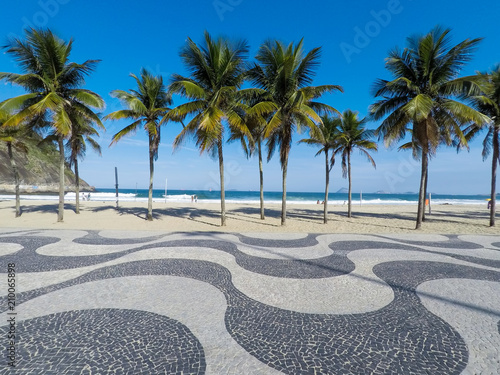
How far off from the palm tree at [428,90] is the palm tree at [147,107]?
1253 cm

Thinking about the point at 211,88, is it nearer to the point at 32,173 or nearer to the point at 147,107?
the point at 147,107

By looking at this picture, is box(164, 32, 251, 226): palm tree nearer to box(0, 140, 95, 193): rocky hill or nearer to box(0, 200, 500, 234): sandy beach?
box(0, 200, 500, 234): sandy beach

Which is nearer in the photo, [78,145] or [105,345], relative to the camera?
[105,345]

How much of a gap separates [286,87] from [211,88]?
13.2 ft

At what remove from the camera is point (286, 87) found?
1155 cm

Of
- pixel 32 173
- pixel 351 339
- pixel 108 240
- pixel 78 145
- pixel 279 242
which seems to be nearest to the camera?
pixel 351 339

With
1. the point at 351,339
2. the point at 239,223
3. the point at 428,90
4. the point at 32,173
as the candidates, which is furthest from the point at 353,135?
the point at 32,173

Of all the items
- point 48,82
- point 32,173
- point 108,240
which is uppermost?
point 48,82

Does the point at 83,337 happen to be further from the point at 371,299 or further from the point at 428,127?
the point at 428,127

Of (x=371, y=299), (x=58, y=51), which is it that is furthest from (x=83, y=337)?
(x=58, y=51)

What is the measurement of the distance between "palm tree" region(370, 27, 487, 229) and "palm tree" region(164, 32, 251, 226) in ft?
25.1

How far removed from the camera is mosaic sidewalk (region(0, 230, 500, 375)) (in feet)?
8.20

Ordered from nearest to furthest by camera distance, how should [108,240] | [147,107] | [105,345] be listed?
[105,345] < [108,240] < [147,107]

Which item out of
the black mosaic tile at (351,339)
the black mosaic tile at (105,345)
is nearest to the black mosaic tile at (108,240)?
the black mosaic tile at (105,345)
